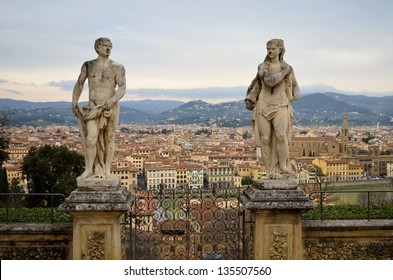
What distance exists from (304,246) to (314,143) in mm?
122351

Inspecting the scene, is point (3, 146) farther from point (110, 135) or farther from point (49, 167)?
point (110, 135)

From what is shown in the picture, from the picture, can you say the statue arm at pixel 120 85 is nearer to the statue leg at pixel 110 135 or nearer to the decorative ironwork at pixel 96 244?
the statue leg at pixel 110 135

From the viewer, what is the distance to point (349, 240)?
6.22 meters

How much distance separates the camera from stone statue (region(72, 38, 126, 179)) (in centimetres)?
556

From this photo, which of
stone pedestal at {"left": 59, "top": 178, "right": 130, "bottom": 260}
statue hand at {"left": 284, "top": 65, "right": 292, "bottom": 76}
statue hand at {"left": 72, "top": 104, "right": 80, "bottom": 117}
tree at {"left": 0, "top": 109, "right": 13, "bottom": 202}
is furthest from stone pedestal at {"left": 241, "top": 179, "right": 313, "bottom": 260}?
tree at {"left": 0, "top": 109, "right": 13, "bottom": 202}

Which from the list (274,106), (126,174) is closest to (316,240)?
(274,106)

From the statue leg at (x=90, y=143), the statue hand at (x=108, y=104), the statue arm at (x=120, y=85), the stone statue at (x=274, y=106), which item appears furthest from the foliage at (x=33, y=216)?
the stone statue at (x=274, y=106)

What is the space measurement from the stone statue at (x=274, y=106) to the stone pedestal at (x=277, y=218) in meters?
0.21

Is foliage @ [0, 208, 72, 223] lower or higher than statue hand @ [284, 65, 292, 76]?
lower

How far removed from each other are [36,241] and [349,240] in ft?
14.6

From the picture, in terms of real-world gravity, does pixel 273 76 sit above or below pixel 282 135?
above

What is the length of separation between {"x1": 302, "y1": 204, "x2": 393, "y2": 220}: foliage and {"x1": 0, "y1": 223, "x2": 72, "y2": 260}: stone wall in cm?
353

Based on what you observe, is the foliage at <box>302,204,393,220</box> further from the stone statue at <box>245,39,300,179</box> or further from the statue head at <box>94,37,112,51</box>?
the statue head at <box>94,37,112,51</box>

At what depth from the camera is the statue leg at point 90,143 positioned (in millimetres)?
5555
